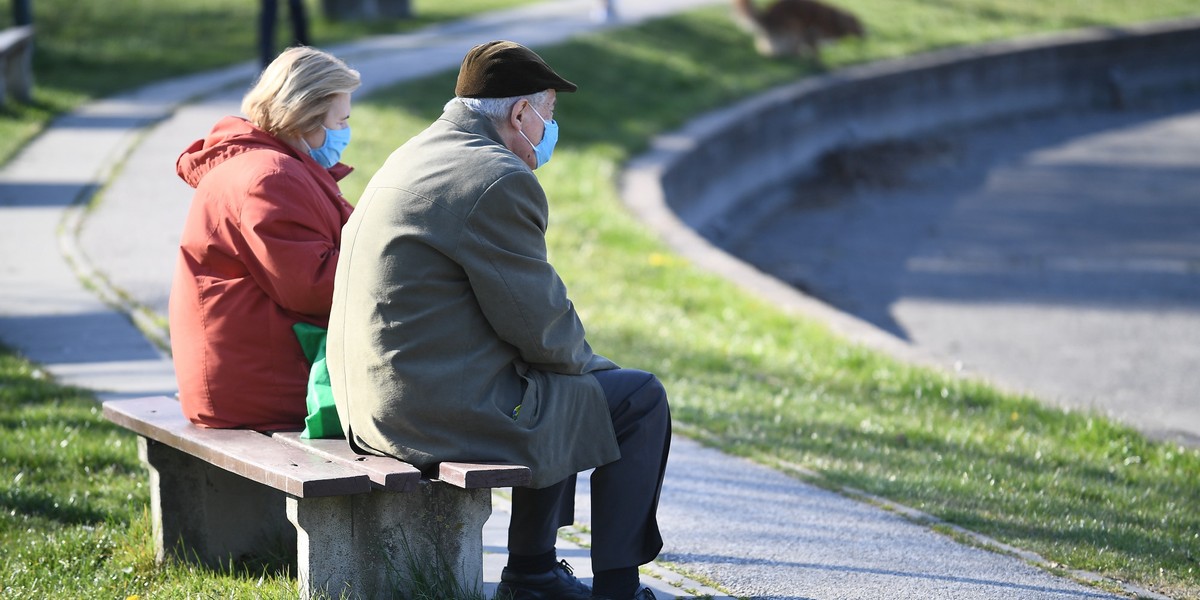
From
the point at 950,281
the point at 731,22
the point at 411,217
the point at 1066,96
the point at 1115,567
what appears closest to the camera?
the point at 411,217

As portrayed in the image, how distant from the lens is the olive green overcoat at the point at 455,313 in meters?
3.56

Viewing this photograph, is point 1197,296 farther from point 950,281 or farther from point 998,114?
point 998,114

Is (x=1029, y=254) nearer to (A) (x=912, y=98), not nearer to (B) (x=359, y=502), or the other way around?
(A) (x=912, y=98)

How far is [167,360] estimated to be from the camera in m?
6.76

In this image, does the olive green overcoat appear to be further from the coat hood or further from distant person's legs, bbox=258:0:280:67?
distant person's legs, bbox=258:0:280:67

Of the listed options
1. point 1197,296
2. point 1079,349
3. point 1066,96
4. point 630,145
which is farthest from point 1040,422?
point 1066,96

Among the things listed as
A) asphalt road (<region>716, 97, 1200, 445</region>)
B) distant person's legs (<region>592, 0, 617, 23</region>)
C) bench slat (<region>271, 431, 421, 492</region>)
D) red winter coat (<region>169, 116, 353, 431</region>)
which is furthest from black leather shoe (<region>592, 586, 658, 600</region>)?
distant person's legs (<region>592, 0, 617, 23</region>)

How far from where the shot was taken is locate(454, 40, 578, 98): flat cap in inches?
148

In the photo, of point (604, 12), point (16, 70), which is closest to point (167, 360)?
point (16, 70)

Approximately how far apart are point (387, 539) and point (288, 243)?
870 millimetres

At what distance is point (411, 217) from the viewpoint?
3572 mm

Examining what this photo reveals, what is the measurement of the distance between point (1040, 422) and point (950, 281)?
5.91m

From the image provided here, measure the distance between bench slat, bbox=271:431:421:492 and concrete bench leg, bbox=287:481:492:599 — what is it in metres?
0.10

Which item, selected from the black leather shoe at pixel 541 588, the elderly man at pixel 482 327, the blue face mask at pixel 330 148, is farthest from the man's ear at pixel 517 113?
the black leather shoe at pixel 541 588
